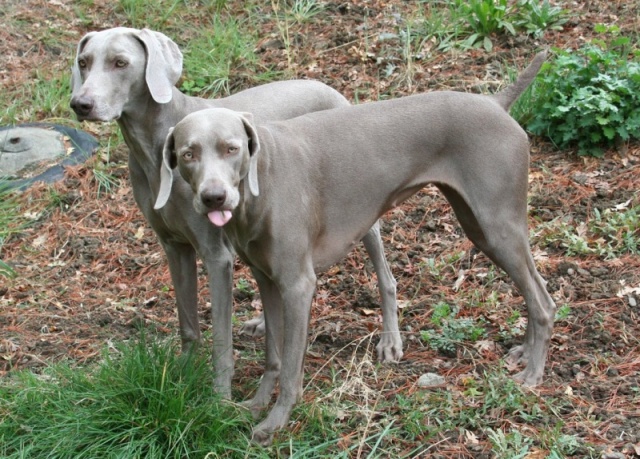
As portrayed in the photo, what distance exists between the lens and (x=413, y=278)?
5793mm

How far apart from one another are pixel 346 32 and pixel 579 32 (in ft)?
6.57

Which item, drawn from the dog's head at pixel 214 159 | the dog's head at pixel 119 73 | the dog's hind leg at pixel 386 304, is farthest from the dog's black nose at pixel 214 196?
the dog's hind leg at pixel 386 304

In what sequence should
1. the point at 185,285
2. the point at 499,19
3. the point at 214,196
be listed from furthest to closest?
the point at 499,19 → the point at 185,285 → the point at 214,196

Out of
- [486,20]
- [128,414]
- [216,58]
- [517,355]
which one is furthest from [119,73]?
[486,20]

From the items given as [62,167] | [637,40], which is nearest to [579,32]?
[637,40]

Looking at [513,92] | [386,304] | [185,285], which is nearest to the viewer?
[513,92]

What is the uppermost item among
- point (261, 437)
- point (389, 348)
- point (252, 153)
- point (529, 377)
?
point (252, 153)

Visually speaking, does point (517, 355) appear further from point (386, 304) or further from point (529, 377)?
point (386, 304)

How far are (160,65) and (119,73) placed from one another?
20cm

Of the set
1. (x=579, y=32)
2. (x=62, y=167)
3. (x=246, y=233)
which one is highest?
(x=246, y=233)

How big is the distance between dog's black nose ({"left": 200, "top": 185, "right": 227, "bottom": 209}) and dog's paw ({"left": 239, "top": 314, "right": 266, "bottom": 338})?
1.78m

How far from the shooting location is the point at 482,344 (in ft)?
16.4

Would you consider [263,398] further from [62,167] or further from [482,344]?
[62,167]

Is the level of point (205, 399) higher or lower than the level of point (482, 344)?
higher
